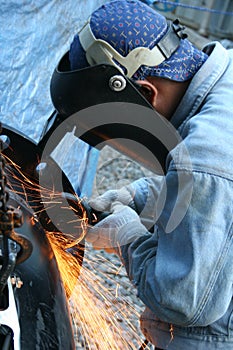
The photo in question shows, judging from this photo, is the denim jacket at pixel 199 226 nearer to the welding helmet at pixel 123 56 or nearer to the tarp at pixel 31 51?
the welding helmet at pixel 123 56

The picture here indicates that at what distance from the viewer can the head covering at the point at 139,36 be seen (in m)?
1.94

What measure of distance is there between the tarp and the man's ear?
1.37 m

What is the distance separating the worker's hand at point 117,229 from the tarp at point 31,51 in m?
1.10

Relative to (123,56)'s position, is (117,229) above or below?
below

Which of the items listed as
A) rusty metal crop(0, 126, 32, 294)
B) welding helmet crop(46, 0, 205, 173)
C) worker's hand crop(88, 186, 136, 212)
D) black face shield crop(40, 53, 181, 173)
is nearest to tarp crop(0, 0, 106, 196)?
worker's hand crop(88, 186, 136, 212)

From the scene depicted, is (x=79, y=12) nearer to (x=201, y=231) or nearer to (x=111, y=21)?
(x=111, y=21)

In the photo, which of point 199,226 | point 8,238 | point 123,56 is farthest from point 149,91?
point 8,238

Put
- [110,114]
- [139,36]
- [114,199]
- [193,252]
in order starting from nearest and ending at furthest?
[193,252], [139,36], [110,114], [114,199]

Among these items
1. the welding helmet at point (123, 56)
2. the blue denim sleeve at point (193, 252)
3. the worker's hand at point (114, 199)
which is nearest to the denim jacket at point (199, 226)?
the blue denim sleeve at point (193, 252)

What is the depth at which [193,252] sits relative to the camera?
1.78 metres

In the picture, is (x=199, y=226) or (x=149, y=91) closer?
(x=199, y=226)

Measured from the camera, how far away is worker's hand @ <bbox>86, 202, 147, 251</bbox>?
7.34ft

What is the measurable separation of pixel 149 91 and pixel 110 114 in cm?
17

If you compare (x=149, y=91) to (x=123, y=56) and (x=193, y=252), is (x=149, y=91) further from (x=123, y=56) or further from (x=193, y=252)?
(x=193, y=252)
